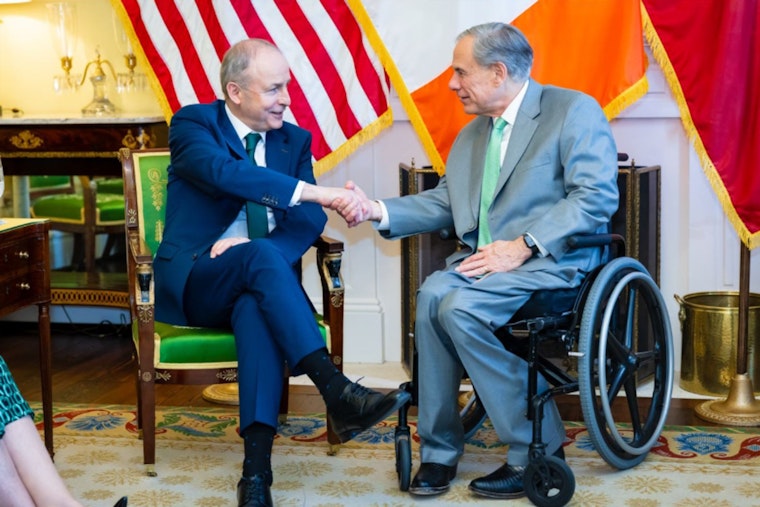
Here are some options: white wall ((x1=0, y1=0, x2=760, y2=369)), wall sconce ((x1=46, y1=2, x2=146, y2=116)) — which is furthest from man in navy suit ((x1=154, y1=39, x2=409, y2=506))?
wall sconce ((x1=46, y1=2, x2=146, y2=116))

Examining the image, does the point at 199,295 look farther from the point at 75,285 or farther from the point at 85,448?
the point at 75,285

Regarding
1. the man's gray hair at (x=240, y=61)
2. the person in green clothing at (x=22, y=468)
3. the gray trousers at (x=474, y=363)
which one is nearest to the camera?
the person in green clothing at (x=22, y=468)

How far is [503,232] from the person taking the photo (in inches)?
126

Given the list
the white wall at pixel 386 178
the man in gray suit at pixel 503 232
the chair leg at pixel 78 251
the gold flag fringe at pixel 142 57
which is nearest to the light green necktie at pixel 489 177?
the man in gray suit at pixel 503 232

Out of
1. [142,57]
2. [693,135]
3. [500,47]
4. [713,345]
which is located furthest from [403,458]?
[142,57]

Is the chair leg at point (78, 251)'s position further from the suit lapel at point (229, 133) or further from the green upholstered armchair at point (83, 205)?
the suit lapel at point (229, 133)

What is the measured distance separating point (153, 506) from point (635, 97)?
209 cm

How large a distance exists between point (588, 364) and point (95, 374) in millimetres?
2165

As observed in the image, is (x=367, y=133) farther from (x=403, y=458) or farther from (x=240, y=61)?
(x=403, y=458)

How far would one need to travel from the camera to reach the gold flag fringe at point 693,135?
384 centimetres

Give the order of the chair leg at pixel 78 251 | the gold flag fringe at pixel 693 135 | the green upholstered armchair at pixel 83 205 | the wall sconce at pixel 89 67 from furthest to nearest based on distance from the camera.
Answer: the chair leg at pixel 78 251 → the green upholstered armchair at pixel 83 205 → the wall sconce at pixel 89 67 → the gold flag fringe at pixel 693 135

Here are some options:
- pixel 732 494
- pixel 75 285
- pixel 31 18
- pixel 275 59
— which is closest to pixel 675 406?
pixel 732 494

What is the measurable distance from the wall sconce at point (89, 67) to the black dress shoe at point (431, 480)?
2.55 metres

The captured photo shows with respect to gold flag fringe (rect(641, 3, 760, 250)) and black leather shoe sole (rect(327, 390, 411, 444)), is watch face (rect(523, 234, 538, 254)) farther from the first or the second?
gold flag fringe (rect(641, 3, 760, 250))
